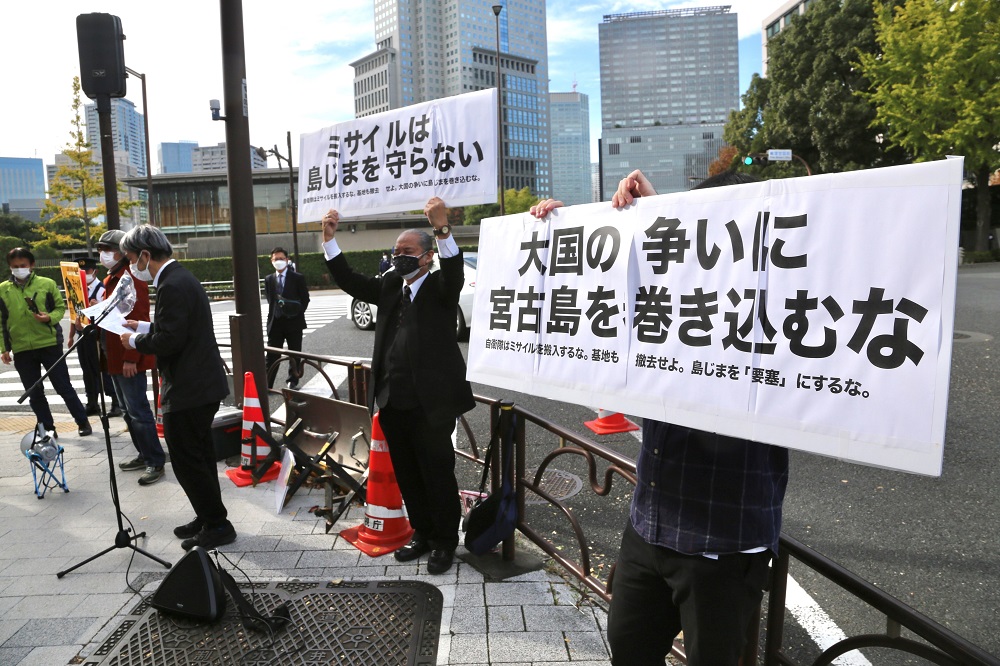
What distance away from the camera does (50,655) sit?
3.06m

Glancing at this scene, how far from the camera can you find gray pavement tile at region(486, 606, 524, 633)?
316cm

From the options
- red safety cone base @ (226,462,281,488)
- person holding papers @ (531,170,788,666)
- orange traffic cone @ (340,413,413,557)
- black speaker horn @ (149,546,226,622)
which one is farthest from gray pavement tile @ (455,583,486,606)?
red safety cone base @ (226,462,281,488)

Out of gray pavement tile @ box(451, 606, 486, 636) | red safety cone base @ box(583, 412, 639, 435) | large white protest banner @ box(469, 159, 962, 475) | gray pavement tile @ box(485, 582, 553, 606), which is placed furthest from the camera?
red safety cone base @ box(583, 412, 639, 435)

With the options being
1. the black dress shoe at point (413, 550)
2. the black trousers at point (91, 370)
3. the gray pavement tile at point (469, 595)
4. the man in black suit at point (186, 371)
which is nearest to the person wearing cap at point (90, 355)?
the black trousers at point (91, 370)

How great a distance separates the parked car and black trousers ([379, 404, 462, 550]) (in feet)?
28.3

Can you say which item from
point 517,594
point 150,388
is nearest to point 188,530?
point 517,594

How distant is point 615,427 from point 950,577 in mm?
3389

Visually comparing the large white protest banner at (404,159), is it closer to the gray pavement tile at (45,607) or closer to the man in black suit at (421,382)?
the man in black suit at (421,382)

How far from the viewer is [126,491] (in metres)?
5.39

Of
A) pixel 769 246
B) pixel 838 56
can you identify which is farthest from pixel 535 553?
pixel 838 56

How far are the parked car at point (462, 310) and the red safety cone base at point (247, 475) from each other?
7107 mm

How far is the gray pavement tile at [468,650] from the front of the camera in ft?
9.57

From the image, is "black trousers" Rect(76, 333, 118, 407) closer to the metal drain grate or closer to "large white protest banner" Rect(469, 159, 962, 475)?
the metal drain grate

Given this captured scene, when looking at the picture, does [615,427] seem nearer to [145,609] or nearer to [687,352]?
[145,609]
